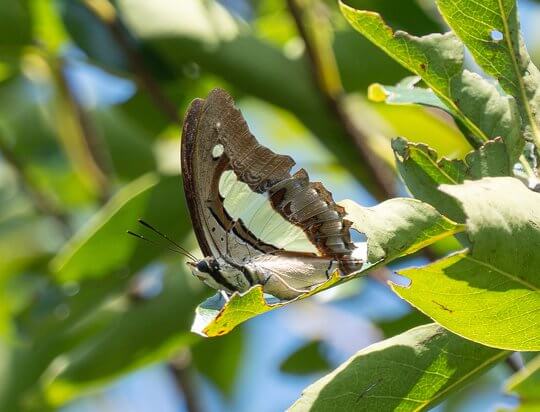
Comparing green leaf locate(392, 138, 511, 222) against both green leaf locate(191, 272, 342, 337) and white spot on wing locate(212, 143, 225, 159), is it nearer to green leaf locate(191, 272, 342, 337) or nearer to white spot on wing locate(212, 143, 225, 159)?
green leaf locate(191, 272, 342, 337)

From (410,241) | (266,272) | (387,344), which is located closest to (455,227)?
(410,241)

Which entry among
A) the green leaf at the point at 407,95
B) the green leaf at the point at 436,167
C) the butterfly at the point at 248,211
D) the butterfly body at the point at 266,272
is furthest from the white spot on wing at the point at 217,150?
the green leaf at the point at 436,167

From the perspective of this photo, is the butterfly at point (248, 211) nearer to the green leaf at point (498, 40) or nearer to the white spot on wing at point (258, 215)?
the white spot on wing at point (258, 215)

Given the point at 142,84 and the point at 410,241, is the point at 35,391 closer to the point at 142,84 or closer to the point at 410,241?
the point at 142,84

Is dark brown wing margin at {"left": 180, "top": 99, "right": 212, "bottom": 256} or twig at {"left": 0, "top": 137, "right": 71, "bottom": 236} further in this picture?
twig at {"left": 0, "top": 137, "right": 71, "bottom": 236}

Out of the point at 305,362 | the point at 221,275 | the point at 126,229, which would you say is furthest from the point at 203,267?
the point at 305,362

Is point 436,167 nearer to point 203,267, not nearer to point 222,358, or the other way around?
point 203,267

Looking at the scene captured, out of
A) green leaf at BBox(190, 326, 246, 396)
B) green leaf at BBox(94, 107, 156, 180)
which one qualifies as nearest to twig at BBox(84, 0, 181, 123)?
green leaf at BBox(94, 107, 156, 180)
